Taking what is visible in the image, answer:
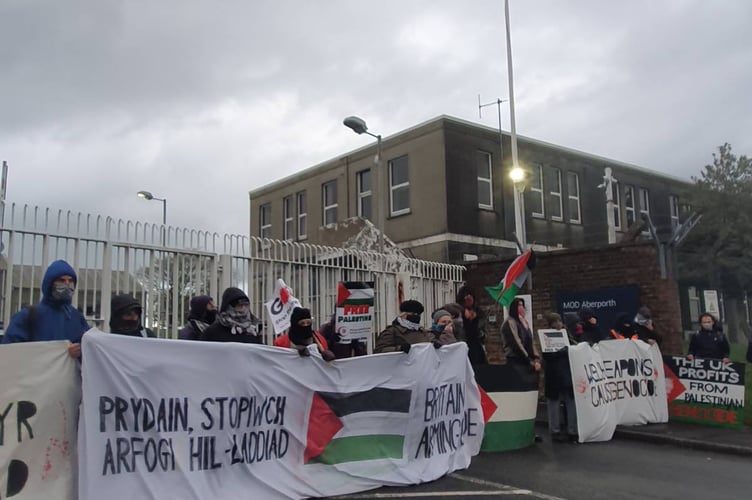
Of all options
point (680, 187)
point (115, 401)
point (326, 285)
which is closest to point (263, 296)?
point (326, 285)

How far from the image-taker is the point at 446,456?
275 inches

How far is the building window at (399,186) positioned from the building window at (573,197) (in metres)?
6.84

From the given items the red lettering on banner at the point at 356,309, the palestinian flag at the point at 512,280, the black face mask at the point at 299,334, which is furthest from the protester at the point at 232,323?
the palestinian flag at the point at 512,280

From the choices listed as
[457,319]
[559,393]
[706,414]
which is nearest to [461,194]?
[706,414]

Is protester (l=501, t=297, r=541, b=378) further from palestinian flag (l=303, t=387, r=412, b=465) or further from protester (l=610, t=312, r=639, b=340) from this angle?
palestinian flag (l=303, t=387, r=412, b=465)

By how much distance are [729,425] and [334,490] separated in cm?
683

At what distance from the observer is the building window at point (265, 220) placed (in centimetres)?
2983

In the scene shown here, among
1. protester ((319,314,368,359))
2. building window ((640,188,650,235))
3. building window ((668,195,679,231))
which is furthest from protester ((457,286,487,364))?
building window ((668,195,679,231))

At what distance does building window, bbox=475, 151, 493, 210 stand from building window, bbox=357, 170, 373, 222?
408cm

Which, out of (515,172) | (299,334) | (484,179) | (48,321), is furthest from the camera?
(484,179)

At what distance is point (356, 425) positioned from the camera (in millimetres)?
6242

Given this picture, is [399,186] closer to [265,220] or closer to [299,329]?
[265,220]

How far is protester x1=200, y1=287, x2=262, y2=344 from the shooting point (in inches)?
230

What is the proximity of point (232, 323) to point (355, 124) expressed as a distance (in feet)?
29.0
